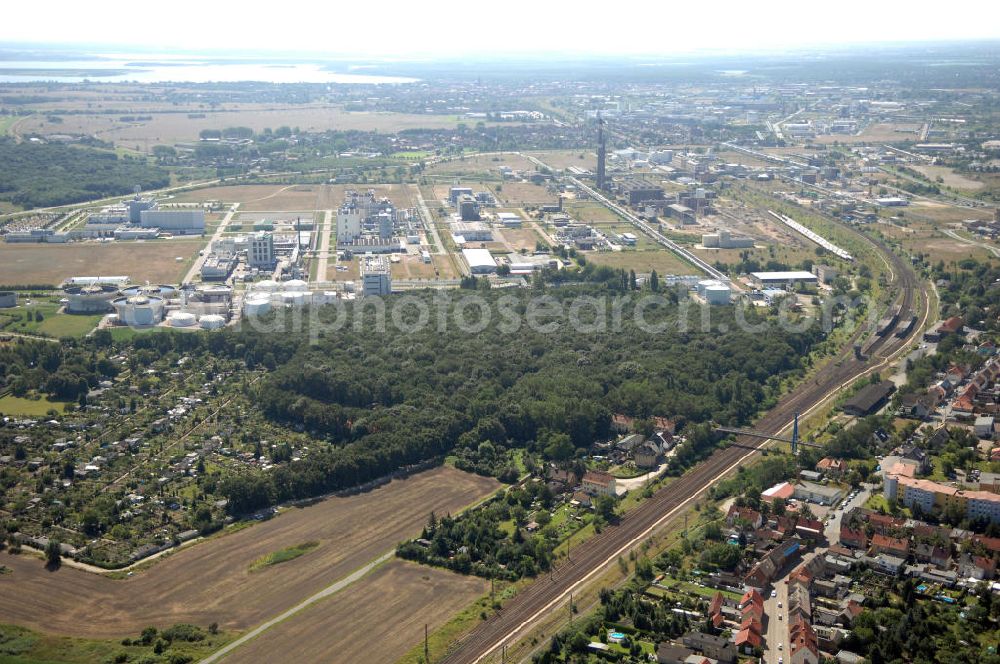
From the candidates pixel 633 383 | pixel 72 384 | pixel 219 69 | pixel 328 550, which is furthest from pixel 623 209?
pixel 219 69

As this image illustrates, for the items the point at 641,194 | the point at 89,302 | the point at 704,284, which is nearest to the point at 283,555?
the point at 89,302

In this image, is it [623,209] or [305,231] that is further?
[623,209]

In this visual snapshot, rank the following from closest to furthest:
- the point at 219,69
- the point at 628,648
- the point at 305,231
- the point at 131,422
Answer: the point at 628,648 < the point at 131,422 < the point at 305,231 < the point at 219,69

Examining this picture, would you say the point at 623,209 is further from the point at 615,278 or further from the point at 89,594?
the point at 89,594

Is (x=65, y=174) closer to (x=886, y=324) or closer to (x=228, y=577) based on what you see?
(x=886, y=324)

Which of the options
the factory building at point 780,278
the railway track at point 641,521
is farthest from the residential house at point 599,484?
the factory building at point 780,278
